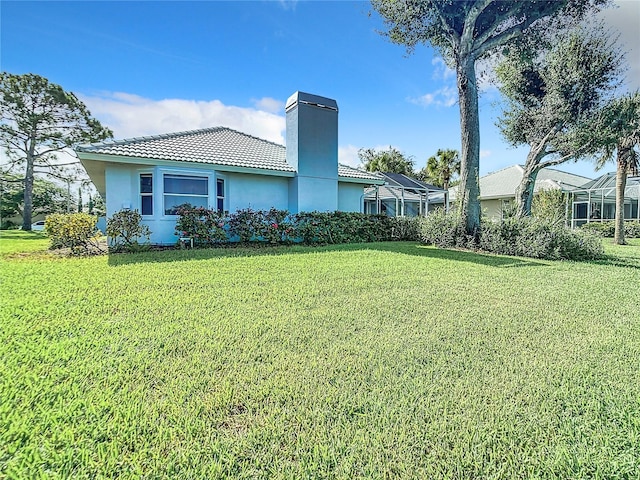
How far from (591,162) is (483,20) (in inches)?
433

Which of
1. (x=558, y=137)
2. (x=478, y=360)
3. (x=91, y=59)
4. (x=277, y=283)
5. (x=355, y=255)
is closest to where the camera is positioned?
(x=478, y=360)

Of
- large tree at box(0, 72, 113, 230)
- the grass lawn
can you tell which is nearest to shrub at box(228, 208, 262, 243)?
the grass lawn

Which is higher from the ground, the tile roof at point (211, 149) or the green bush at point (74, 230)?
the tile roof at point (211, 149)

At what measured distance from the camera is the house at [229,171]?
11562 mm

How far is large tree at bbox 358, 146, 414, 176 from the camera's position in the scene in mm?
38375

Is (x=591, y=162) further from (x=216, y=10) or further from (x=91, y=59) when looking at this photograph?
(x=91, y=59)

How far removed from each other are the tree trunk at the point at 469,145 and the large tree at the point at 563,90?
8.20 feet

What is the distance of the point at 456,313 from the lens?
186 inches

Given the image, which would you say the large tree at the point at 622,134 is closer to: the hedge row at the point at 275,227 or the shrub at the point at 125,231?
the hedge row at the point at 275,227

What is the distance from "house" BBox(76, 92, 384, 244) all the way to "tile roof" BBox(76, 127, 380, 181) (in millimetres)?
31

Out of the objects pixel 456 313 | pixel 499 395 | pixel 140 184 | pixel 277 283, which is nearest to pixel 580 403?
pixel 499 395

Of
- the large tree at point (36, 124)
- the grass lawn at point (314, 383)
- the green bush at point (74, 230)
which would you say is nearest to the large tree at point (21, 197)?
the large tree at point (36, 124)

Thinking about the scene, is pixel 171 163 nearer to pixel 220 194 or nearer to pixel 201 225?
pixel 220 194

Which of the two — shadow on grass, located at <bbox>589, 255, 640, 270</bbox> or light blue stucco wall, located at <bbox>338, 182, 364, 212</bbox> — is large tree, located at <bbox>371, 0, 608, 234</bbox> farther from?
light blue stucco wall, located at <bbox>338, 182, 364, 212</bbox>
